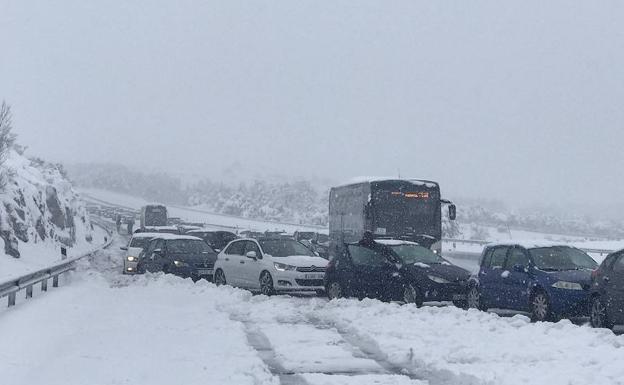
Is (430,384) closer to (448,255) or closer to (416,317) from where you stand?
(416,317)

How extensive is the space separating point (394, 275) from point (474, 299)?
1857 millimetres

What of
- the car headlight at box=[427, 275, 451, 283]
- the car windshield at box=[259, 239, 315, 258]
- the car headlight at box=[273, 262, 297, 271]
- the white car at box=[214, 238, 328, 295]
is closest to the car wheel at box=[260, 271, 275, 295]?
the white car at box=[214, 238, 328, 295]

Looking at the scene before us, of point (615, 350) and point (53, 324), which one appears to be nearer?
point (615, 350)

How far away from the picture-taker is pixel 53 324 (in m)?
11.5

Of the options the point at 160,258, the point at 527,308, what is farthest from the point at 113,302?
the point at 527,308

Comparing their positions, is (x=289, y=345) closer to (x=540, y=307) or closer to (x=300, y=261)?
(x=540, y=307)

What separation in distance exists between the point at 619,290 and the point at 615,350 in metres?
3.01

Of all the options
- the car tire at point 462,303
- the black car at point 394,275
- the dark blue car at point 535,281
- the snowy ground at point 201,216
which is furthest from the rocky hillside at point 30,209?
the snowy ground at point 201,216

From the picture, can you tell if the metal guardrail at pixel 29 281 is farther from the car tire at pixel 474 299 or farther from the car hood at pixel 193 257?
the car tire at pixel 474 299

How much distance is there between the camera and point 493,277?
1524 cm

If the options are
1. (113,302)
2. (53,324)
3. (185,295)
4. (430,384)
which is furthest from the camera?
(185,295)

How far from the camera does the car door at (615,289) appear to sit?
1178cm

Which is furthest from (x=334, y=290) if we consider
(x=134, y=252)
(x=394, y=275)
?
(x=134, y=252)

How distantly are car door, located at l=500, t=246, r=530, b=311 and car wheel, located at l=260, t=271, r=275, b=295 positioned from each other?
19.9 feet
